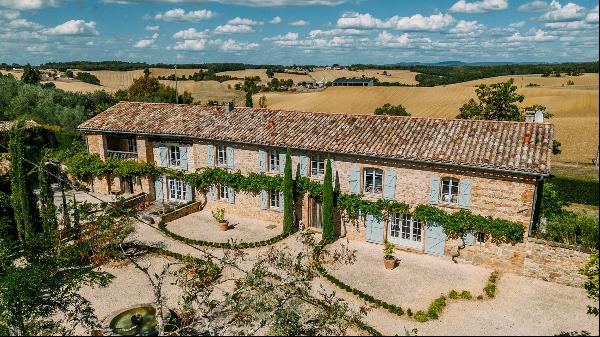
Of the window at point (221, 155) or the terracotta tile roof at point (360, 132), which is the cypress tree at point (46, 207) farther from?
the window at point (221, 155)

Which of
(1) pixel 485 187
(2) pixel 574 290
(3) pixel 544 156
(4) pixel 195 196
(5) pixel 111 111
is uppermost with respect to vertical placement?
(5) pixel 111 111

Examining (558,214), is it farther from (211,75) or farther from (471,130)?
(211,75)

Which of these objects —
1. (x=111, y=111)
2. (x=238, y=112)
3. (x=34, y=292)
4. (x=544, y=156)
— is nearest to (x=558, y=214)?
(x=544, y=156)

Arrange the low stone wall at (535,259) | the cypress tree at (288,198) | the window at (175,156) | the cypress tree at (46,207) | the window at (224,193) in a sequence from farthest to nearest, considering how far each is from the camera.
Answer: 1. the window at (175,156)
2. the window at (224,193)
3. the cypress tree at (288,198)
4. the cypress tree at (46,207)
5. the low stone wall at (535,259)

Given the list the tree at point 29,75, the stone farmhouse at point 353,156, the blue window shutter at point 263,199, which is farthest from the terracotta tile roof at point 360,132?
the tree at point 29,75

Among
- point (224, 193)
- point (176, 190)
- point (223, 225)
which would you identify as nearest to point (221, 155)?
point (224, 193)

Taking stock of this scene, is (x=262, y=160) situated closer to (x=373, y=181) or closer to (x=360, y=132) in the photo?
A: (x=360, y=132)

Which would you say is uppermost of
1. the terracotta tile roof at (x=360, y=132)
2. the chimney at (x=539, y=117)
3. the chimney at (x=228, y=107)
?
the chimney at (x=228, y=107)
